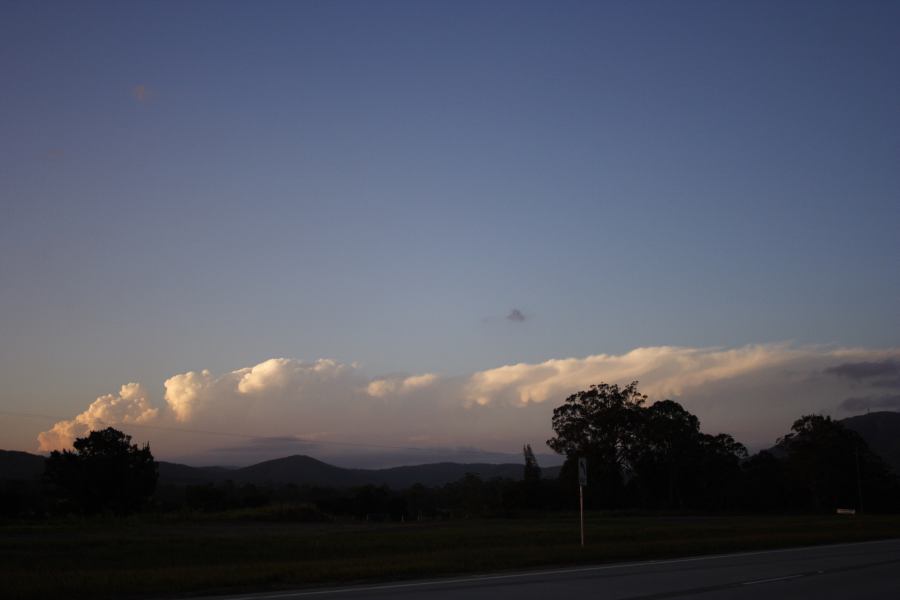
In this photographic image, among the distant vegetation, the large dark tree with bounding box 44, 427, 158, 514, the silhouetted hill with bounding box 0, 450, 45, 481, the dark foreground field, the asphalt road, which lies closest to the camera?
the asphalt road

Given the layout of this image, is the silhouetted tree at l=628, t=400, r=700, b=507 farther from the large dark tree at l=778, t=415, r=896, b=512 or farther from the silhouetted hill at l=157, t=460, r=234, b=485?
the silhouetted hill at l=157, t=460, r=234, b=485

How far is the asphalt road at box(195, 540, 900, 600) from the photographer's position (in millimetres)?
15461

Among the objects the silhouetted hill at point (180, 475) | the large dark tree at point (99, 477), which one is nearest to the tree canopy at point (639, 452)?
the large dark tree at point (99, 477)

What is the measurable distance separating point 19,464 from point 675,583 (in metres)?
182

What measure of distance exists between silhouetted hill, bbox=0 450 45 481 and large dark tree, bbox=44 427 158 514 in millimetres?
98522

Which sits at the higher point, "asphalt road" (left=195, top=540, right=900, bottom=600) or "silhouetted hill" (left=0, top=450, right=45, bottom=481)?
"silhouetted hill" (left=0, top=450, right=45, bottom=481)

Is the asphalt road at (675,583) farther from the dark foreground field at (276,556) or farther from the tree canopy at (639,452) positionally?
the tree canopy at (639,452)

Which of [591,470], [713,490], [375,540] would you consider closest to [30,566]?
[375,540]

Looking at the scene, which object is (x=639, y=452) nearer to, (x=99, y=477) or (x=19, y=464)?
(x=99, y=477)

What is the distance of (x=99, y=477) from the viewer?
69.8 m

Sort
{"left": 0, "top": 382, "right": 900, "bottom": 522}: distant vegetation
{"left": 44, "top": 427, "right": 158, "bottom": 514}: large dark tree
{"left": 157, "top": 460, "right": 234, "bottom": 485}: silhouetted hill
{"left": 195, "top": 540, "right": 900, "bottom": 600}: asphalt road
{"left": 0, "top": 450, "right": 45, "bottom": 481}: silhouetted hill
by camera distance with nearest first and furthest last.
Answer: {"left": 195, "top": 540, "right": 900, "bottom": 600}: asphalt road < {"left": 44, "top": 427, "right": 158, "bottom": 514}: large dark tree < {"left": 0, "top": 382, "right": 900, "bottom": 522}: distant vegetation < {"left": 0, "top": 450, "right": 45, "bottom": 481}: silhouetted hill < {"left": 157, "top": 460, "right": 234, "bottom": 485}: silhouetted hill

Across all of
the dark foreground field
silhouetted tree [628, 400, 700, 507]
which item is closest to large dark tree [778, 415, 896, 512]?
silhouetted tree [628, 400, 700, 507]

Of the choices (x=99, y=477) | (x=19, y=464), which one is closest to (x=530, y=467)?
(x=99, y=477)

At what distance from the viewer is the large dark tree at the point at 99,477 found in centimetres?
6938
